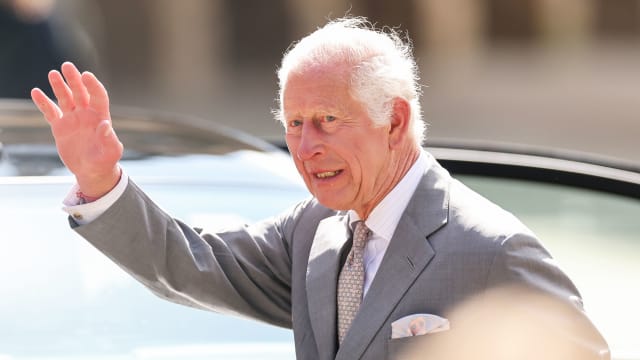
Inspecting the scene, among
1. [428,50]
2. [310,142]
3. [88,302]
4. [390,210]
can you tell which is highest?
[310,142]

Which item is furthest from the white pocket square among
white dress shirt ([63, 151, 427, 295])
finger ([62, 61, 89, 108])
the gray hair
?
finger ([62, 61, 89, 108])

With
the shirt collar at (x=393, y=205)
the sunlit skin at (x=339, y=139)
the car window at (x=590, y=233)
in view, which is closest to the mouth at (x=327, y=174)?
the sunlit skin at (x=339, y=139)

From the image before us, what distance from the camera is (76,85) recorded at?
2.76 meters

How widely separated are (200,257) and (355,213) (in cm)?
34

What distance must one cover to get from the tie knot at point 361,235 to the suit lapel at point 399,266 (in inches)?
3.6

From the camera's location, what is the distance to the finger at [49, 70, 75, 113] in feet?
9.02

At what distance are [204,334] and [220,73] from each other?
20346 millimetres

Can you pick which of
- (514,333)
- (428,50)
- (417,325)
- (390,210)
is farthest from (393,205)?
(428,50)

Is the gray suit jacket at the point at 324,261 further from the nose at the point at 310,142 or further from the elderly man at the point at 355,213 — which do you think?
the nose at the point at 310,142

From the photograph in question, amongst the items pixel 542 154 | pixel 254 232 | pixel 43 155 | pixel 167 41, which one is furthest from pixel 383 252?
pixel 167 41

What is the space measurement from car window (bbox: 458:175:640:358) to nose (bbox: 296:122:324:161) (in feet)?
2.92

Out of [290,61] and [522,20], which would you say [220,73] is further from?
[290,61]

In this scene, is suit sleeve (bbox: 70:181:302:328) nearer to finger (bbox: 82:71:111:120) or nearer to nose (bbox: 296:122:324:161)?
finger (bbox: 82:71:111:120)

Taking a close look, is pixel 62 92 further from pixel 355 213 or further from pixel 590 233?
pixel 590 233
